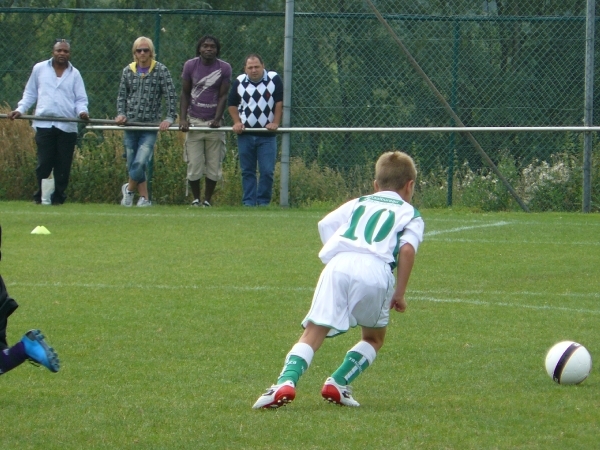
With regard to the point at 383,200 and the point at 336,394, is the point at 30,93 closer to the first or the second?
the point at 383,200

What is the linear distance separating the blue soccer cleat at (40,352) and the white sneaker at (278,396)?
0.88m

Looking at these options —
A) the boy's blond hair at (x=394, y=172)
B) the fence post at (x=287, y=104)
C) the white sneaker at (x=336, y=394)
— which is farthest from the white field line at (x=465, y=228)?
the white sneaker at (x=336, y=394)

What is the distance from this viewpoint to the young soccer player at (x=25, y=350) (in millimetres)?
4918

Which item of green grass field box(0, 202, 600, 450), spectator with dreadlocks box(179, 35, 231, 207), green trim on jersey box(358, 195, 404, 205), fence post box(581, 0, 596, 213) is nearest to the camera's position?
green grass field box(0, 202, 600, 450)

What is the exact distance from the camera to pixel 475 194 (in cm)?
1547

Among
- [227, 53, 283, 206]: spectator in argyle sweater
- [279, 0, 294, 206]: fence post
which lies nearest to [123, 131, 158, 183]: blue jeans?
[227, 53, 283, 206]: spectator in argyle sweater

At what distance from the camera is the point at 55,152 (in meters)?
14.6

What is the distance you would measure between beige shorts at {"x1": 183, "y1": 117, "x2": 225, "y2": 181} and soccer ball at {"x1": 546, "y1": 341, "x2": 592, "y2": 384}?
31.1 ft

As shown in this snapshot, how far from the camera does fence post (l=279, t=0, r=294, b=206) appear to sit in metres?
15.0

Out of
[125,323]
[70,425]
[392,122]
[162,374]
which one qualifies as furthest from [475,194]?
[70,425]

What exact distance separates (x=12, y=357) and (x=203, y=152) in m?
9.84

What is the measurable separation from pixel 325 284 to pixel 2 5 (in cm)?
2105

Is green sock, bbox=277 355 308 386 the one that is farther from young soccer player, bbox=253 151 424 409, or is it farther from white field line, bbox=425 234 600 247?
white field line, bbox=425 234 600 247

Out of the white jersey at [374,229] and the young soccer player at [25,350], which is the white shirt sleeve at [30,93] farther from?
the white jersey at [374,229]
